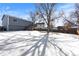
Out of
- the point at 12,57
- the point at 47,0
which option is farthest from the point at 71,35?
the point at 12,57

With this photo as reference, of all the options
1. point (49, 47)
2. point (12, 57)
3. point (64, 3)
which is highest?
point (64, 3)

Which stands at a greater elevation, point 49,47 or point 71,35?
point 71,35

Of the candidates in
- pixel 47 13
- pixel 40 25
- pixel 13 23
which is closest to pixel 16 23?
pixel 13 23

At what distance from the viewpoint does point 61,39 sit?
2332mm

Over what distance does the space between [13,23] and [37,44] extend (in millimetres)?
486

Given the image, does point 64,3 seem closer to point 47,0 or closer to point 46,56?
point 47,0

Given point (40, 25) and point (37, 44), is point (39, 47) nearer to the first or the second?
point (37, 44)

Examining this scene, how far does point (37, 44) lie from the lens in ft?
7.54

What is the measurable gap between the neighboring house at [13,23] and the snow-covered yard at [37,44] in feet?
0.25

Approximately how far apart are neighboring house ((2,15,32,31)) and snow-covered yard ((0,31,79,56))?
0.08 m

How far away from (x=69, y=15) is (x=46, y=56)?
27.7 inches

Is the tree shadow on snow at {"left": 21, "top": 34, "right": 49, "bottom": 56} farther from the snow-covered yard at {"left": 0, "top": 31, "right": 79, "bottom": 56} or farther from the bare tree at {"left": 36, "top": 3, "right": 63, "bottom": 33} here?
the bare tree at {"left": 36, "top": 3, "right": 63, "bottom": 33}

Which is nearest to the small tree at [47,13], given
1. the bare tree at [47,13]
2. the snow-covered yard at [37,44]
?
the bare tree at [47,13]

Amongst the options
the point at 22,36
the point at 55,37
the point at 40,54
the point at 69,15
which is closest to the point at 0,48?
the point at 22,36
